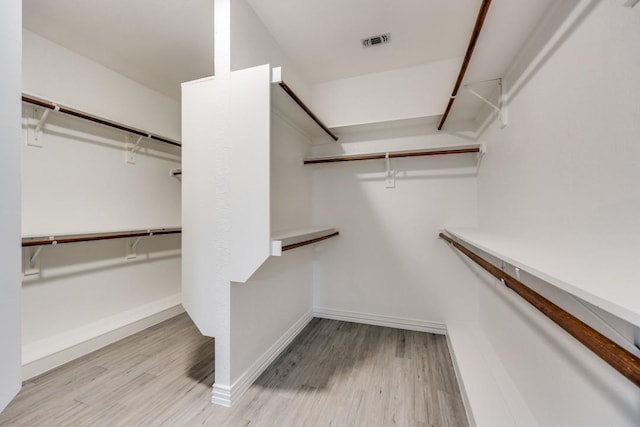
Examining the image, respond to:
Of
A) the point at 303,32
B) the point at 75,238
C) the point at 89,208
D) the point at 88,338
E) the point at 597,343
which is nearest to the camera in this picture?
the point at 597,343

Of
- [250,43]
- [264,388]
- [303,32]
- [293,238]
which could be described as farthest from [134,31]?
[264,388]

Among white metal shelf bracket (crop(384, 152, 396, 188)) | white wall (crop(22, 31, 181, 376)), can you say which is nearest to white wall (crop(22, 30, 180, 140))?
white wall (crop(22, 31, 181, 376))

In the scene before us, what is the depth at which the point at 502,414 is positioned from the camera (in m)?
1.29

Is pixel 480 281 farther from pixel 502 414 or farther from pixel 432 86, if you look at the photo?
pixel 432 86

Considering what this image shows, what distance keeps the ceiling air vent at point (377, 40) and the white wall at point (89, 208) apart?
2330 millimetres

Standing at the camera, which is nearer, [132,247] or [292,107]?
[292,107]

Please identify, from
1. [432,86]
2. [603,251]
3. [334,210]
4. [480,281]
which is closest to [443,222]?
[480,281]

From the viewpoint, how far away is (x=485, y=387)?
1.49 meters

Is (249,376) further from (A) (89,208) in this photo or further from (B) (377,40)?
(B) (377,40)

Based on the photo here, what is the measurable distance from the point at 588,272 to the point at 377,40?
207cm

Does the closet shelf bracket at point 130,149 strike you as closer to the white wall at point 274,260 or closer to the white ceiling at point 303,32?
the white ceiling at point 303,32

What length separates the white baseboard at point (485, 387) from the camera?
1261 mm

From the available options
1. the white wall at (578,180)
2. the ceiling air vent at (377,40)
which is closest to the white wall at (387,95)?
the ceiling air vent at (377,40)

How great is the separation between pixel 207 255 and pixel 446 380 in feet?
5.87
